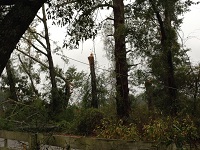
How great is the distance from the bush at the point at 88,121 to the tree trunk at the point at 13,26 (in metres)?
14.1

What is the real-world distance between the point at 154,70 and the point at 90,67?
8.53 meters

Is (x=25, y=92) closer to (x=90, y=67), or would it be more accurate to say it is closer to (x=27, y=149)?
(x=90, y=67)

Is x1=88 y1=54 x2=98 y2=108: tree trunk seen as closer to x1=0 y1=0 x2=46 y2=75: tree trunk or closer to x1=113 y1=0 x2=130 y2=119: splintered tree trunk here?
x1=113 y1=0 x2=130 y2=119: splintered tree trunk

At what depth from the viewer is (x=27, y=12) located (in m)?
4.33

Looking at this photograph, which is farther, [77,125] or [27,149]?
[77,125]

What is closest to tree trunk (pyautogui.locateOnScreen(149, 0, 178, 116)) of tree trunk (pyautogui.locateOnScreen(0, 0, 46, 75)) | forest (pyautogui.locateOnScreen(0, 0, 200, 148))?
forest (pyautogui.locateOnScreen(0, 0, 200, 148))

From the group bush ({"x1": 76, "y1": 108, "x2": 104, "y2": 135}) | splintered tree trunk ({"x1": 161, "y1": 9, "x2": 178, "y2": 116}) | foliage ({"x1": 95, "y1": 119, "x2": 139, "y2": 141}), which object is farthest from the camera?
splintered tree trunk ({"x1": 161, "y1": 9, "x2": 178, "y2": 116})

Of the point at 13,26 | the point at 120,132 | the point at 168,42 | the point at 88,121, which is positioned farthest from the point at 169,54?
the point at 13,26

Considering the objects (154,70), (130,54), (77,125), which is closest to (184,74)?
(154,70)

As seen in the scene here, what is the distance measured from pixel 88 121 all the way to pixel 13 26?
14.6m

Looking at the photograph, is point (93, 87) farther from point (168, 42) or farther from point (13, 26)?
point (13, 26)

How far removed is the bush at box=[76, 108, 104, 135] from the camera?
1819 cm

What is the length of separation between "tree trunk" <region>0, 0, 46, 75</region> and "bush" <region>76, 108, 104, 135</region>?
46.2 ft

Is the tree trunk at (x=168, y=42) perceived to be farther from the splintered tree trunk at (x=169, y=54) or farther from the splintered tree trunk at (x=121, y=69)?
the splintered tree trunk at (x=121, y=69)
